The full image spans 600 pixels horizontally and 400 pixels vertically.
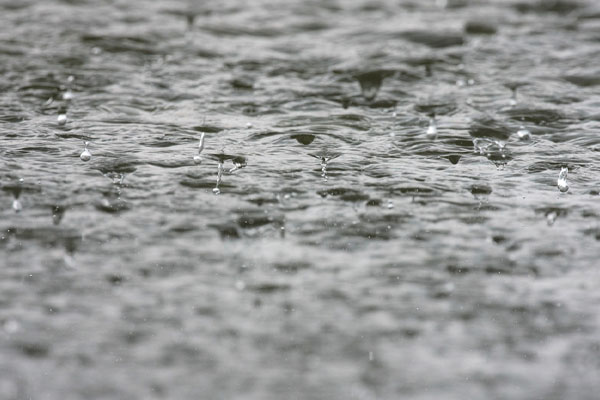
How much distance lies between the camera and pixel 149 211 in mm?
2725

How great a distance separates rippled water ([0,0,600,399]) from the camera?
1988 millimetres

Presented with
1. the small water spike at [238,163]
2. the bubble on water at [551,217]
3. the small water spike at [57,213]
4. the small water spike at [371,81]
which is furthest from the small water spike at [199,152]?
the bubble on water at [551,217]

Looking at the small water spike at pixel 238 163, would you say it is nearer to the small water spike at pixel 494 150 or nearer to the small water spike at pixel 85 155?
the small water spike at pixel 85 155

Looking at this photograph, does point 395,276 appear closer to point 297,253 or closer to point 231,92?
point 297,253

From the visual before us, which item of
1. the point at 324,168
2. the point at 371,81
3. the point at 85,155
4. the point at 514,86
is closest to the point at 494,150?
the point at 324,168

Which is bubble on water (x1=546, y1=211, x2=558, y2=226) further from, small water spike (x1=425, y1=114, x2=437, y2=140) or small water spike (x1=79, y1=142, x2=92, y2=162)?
small water spike (x1=79, y1=142, x2=92, y2=162)

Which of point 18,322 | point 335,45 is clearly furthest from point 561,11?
point 18,322

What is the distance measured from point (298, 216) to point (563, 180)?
1040mm

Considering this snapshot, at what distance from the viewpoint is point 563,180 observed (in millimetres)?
3018

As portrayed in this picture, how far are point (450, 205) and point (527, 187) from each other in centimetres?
35

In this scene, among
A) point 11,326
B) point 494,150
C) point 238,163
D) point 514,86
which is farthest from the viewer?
point 514,86

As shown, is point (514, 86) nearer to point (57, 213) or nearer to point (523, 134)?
point (523, 134)

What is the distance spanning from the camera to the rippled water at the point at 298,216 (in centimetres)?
199

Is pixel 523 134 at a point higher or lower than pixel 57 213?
higher
